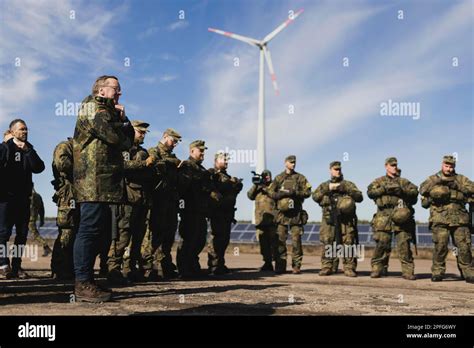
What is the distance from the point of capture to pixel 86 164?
4594mm

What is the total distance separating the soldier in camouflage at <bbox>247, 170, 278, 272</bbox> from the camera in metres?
10.2

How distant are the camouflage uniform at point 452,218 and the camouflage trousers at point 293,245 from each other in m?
2.34

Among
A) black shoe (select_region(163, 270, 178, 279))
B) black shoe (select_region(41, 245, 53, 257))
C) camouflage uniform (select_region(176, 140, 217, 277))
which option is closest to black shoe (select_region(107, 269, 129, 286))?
black shoe (select_region(163, 270, 178, 279))

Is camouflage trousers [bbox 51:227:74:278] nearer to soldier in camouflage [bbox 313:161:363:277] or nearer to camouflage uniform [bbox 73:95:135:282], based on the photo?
camouflage uniform [bbox 73:95:135:282]

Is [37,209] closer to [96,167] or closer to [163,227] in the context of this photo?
[163,227]

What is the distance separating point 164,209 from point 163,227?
0.85 feet

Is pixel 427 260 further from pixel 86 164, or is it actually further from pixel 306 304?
pixel 86 164

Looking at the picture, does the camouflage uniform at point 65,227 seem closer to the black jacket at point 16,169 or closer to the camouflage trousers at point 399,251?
the black jacket at point 16,169

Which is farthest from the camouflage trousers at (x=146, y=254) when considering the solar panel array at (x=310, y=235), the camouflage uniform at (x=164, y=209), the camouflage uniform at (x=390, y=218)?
the solar panel array at (x=310, y=235)

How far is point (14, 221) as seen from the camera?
24.5 ft

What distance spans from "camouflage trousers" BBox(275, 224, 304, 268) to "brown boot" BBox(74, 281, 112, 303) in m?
5.45

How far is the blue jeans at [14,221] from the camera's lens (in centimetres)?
721

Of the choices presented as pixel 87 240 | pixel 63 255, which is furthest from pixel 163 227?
pixel 87 240
